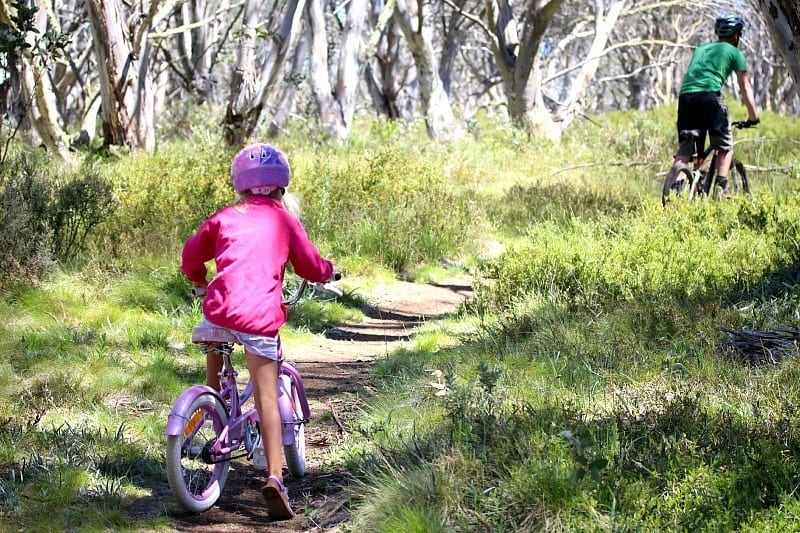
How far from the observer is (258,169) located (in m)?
3.78

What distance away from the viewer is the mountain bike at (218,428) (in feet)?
11.6

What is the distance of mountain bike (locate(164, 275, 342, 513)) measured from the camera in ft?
11.6

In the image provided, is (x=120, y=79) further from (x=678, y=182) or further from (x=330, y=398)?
(x=330, y=398)

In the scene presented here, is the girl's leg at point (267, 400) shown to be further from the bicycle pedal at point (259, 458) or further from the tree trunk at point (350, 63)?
the tree trunk at point (350, 63)

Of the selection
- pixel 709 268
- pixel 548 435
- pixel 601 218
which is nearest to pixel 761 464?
pixel 548 435

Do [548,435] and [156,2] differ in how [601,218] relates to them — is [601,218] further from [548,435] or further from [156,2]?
[156,2]

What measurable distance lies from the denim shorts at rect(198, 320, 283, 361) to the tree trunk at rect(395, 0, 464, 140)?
13852 millimetres

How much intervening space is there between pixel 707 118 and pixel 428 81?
372 inches

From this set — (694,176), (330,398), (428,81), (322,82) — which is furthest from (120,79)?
(428,81)

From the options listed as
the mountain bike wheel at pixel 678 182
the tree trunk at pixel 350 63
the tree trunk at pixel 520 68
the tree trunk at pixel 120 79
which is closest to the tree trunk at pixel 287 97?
the tree trunk at pixel 350 63

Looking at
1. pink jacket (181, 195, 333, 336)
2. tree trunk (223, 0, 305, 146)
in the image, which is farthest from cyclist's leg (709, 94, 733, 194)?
pink jacket (181, 195, 333, 336)

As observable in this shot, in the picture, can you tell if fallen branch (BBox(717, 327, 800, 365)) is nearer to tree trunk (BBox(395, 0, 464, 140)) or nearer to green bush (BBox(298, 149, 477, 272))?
green bush (BBox(298, 149, 477, 272))

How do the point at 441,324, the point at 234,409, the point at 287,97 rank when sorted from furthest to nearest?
the point at 287,97 < the point at 441,324 < the point at 234,409

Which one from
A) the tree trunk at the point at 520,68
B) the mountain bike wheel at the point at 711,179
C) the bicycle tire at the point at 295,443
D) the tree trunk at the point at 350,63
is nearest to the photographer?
the bicycle tire at the point at 295,443
